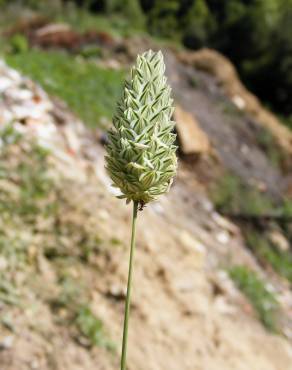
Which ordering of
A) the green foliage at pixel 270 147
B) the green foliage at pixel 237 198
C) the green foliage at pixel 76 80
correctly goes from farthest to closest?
1. the green foliage at pixel 270 147
2. the green foliage at pixel 237 198
3. the green foliage at pixel 76 80

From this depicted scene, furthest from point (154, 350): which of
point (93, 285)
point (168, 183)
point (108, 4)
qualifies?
point (108, 4)

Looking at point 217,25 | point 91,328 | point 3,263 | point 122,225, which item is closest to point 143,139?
point 91,328

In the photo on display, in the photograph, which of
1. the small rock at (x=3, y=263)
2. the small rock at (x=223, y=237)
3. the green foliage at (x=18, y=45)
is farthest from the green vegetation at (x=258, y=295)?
the green foliage at (x=18, y=45)

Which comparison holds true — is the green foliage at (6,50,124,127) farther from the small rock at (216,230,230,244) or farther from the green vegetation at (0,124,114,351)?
the green vegetation at (0,124,114,351)

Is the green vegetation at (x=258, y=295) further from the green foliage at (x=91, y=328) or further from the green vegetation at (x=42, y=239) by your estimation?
the green foliage at (x=91, y=328)

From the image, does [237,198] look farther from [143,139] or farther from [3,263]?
[143,139]

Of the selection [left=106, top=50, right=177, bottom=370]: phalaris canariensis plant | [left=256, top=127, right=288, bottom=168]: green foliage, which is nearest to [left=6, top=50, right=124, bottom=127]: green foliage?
[left=256, top=127, right=288, bottom=168]: green foliage
